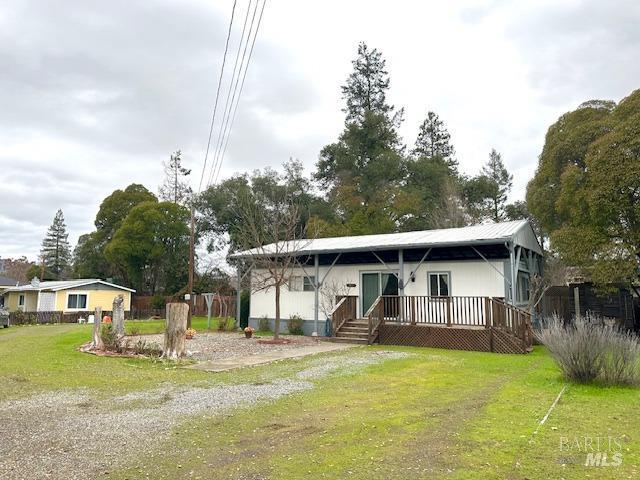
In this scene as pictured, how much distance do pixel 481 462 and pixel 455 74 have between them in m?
14.9

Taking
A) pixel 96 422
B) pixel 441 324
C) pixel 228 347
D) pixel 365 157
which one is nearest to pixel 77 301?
pixel 228 347

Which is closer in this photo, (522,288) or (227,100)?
(227,100)

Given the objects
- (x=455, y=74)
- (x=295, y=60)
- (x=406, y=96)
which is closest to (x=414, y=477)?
(x=295, y=60)

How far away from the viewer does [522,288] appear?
16.4 m

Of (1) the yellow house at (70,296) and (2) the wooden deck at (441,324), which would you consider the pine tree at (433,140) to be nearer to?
(2) the wooden deck at (441,324)

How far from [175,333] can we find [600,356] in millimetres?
8696

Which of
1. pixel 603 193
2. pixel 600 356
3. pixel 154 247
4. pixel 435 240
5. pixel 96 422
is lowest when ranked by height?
pixel 96 422

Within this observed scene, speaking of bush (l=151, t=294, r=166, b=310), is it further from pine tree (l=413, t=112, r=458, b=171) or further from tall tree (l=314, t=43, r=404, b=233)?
pine tree (l=413, t=112, r=458, b=171)

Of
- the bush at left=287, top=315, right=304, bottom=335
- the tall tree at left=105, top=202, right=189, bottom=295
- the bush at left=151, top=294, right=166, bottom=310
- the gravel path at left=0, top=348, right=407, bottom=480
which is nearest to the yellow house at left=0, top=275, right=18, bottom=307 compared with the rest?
the tall tree at left=105, top=202, right=189, bottom=295

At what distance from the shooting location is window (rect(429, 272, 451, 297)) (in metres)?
15.2

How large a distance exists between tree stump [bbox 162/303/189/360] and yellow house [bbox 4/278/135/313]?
842 inches

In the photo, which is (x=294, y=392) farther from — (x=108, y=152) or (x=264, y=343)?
(x=108, y=152)

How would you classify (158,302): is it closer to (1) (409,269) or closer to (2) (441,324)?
(1) (409,269)

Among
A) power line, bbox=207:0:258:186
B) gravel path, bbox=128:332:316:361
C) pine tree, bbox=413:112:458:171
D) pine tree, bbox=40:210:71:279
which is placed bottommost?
gravel path, bbox=128:332:316:361
